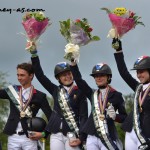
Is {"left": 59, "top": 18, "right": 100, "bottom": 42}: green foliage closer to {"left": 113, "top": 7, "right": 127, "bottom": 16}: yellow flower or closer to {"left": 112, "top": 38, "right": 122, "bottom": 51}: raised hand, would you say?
{"left": 112, "top": 38, "right": 122, "bottom": 51}: raised hand

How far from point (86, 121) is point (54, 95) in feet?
3.11

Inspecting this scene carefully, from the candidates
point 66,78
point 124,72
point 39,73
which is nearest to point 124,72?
point 124,72

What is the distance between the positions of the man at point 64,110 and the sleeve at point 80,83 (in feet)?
0.53

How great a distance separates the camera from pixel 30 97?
1227 cm

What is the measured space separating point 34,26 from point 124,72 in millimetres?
2068

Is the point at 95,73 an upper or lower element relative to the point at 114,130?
upper

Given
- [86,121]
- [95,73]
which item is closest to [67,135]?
[86,121]

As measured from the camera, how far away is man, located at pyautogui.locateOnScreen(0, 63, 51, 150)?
39.6ft

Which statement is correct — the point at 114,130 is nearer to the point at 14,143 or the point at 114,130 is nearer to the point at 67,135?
the point at 67,135

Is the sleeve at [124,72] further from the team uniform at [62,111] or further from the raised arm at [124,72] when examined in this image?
the team uniform at [62,111]

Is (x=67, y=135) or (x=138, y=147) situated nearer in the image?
(x=138, y=147)

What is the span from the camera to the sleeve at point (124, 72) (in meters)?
11.3

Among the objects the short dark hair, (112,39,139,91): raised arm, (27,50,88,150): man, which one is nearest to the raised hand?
(112,39,139,91): raised arm

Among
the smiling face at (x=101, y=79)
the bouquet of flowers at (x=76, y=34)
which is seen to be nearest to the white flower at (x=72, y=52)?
the bouquet of flowers at (x=76, y=34)
